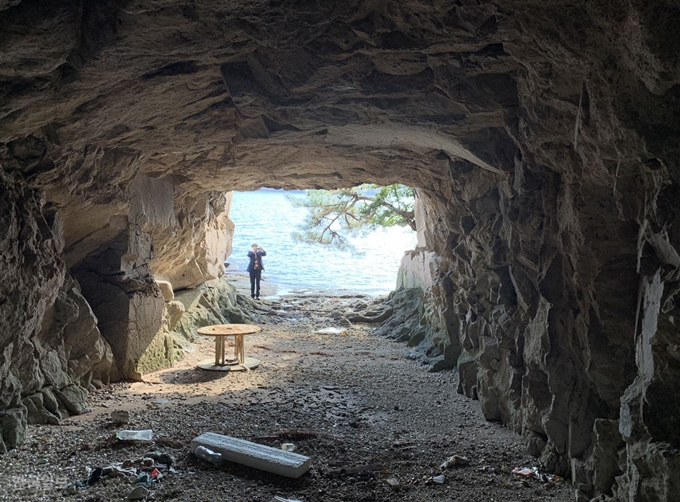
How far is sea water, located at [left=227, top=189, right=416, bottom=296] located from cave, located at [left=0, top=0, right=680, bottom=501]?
33.7 feet

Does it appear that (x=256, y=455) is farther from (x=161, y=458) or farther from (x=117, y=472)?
(x=117, y=472)

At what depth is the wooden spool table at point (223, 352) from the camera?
850 centimetres

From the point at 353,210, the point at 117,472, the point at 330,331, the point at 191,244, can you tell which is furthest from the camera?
the point at 353,210

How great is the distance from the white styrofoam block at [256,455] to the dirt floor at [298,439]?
6 cm

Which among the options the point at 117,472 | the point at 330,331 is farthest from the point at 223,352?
the point at 117,472

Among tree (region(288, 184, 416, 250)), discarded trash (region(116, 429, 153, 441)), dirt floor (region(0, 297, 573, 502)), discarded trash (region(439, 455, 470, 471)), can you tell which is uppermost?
tree (region(288, 184, 416, 250))

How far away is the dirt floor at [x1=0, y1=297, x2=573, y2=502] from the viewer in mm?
4312

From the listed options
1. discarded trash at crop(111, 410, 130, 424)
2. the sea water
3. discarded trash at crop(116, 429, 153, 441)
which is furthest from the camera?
the sea water


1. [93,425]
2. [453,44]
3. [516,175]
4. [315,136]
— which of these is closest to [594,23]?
[453,44]

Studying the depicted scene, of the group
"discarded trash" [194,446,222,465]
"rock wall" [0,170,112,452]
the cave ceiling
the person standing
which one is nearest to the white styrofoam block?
"discarded trash" [194,446,222,465]

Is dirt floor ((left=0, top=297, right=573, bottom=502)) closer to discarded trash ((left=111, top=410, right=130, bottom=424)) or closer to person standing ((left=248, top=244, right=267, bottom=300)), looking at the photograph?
discarded trash ((left=111, top=410, right=130, bottom=424))

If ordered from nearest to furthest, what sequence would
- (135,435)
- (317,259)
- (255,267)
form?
(135,435) < (255,267) < (317,259)

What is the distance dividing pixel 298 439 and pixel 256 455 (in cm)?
83

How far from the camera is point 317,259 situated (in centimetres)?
2452
